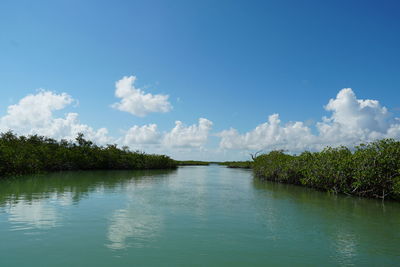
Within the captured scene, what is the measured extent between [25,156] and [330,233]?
101 ft

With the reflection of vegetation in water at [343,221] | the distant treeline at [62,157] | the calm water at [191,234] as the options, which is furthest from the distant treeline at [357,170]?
the distant treeline at [62,157]

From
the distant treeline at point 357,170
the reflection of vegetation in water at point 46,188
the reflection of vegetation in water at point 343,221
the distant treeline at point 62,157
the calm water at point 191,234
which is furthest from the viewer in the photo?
the distant treeline at point 62,157

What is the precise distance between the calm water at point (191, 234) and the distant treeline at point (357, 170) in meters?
3.00

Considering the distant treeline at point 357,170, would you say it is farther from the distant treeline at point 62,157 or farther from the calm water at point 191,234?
the distant treeline at point 62,157

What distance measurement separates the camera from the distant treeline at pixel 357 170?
631 inches

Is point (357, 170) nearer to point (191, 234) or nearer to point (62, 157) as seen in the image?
point (191, 234)

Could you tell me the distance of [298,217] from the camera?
36.9ft

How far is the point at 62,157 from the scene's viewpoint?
3878cm

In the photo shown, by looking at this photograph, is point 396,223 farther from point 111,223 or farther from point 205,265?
point 111,223

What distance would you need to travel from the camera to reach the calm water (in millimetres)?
6473

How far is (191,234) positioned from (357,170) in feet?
41.8

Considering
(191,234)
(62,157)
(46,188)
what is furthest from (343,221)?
(62,157)

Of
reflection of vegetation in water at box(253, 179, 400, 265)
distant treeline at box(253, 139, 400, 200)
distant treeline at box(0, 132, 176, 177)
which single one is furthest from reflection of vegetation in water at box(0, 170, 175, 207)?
distant treeline at box(253, 139, 400, 200)

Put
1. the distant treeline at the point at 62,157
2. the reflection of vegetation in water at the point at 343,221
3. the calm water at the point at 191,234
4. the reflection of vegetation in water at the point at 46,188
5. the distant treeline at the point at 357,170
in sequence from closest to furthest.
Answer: the calm water at the point at 191,234 → the reflection of vegetation in water at the point at 343,221 → the reflection of vegetation in water at the point at 46,188 → the distant treeline at the point at 357,170 → the distant treeline at the point at 62,157
